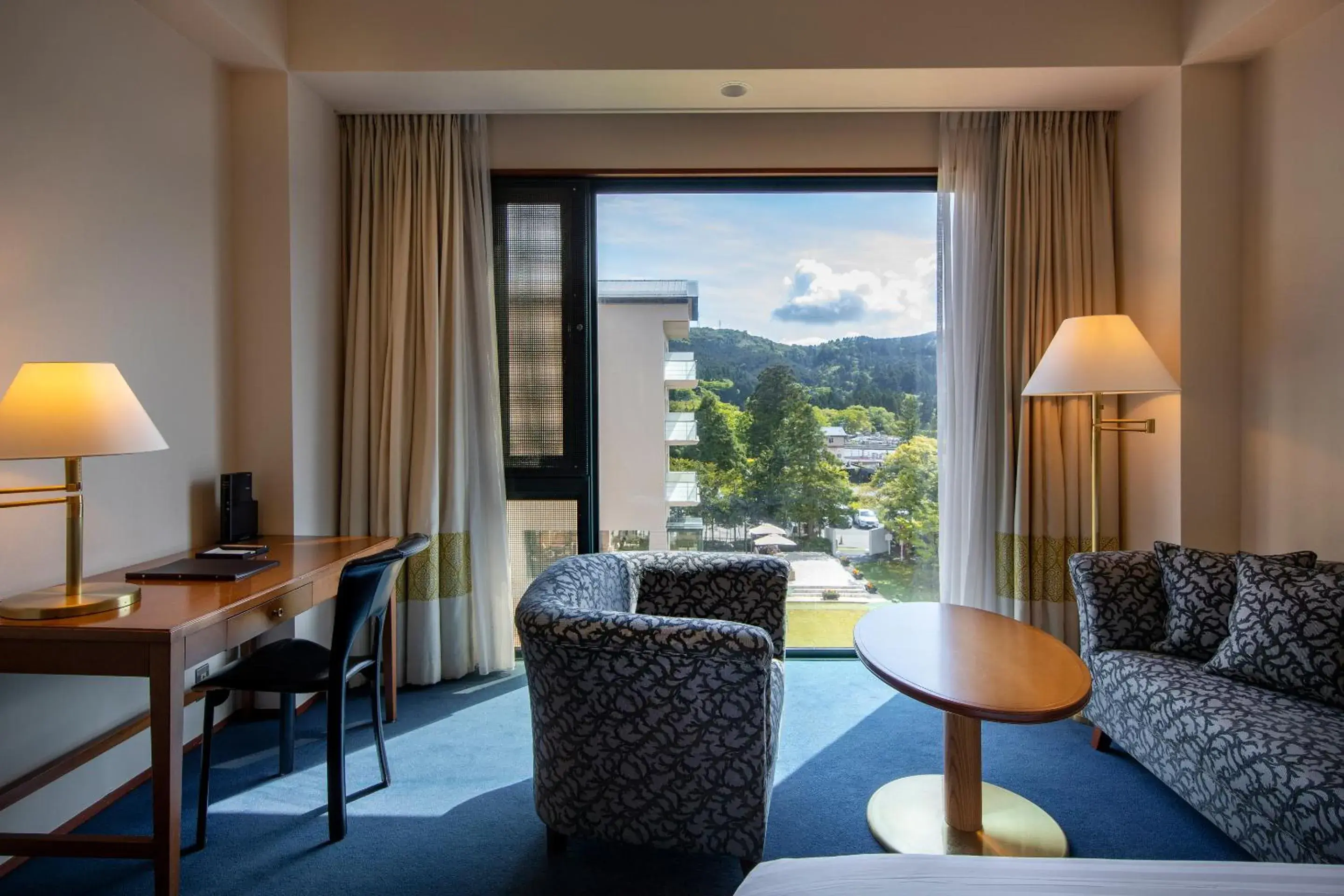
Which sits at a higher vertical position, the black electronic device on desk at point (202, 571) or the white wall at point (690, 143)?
the white wall at point (690, 143)

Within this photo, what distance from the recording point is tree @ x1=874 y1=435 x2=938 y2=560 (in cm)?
364

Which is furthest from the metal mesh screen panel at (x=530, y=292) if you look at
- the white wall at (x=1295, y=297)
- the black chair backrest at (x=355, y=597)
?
the white wall at (x=1295, y=297)

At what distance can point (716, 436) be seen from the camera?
3.67m

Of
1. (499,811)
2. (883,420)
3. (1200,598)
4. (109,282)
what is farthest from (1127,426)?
(109,282)

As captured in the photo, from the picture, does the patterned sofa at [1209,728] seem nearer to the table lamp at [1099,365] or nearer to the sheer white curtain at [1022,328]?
the table lamp at [1099,365]

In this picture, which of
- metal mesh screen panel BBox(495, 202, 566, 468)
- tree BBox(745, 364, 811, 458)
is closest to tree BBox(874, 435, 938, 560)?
tree BBox(745, 364, 811, 458)

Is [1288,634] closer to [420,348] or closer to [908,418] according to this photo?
[908,418]

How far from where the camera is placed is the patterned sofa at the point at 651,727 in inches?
67.2

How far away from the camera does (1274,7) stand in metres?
2.48

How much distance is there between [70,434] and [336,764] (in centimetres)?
110

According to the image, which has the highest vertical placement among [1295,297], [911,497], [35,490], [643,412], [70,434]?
[1295,297]

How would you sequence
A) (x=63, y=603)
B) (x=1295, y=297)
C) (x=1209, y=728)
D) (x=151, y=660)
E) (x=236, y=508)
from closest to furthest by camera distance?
(x=151, y=660) → (x=63, y=603) → (x=1209, y=728) → (x=1295, y=297) → (x=236, y=508)

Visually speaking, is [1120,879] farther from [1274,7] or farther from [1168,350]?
[1274,7]

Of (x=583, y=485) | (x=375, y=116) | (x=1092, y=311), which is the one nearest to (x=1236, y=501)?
(x=1092, y=311)
